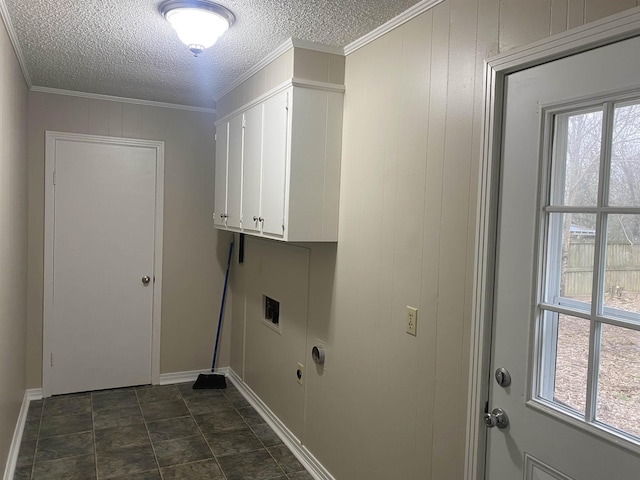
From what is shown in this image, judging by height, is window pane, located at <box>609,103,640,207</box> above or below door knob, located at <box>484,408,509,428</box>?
above

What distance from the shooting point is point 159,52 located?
9.38 ft

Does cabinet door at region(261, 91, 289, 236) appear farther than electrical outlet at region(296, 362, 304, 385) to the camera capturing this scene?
No

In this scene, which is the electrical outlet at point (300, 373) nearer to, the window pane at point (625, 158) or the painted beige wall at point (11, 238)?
the painted beige wall at point (11, 238)

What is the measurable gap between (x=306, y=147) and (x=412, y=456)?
5.13ft

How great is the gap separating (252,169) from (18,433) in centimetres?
226

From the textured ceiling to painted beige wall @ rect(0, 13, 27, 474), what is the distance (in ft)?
0.60

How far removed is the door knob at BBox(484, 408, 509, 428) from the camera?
171cm

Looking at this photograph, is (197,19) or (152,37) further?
(152,37)

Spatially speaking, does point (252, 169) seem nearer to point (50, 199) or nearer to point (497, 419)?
point (50, 199)

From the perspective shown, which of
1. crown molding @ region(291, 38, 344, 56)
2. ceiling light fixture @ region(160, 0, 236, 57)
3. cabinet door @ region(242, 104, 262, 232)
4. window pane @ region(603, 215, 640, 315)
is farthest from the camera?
cabinet door @ region(242, 104, 262, 232)

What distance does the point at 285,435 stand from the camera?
3.37 metres

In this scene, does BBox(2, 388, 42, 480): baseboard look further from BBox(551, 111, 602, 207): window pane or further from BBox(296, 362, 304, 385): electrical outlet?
BBox(551, 111, 602, 207): window pane

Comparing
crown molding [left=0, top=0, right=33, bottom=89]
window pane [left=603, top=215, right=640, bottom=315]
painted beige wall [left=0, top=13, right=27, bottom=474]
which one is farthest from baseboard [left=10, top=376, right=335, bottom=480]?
crown molding [left=0, top=0, right=33, bottom=89]

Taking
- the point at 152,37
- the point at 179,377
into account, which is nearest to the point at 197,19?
the point at 152,37
